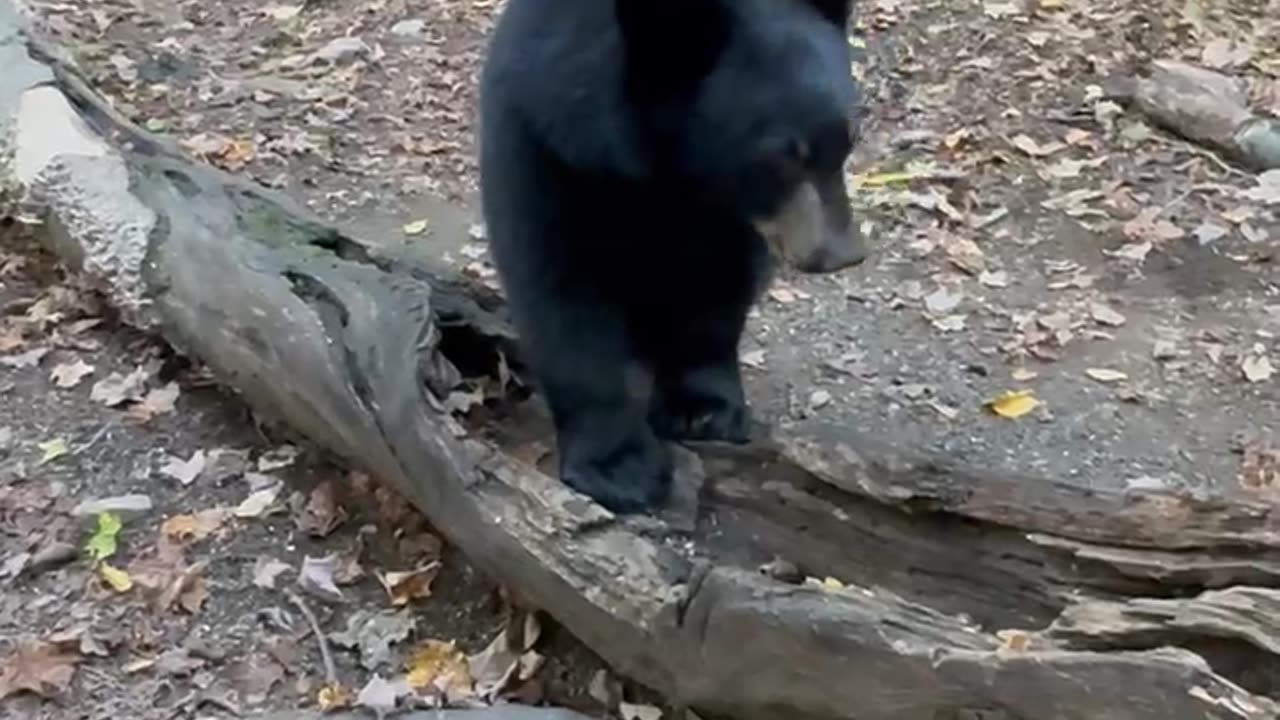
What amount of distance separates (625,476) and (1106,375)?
63.0 inches

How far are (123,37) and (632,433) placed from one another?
3995 mm

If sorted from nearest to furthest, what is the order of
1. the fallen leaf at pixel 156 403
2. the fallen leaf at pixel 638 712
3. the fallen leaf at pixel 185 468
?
the fallen leaf at pixel 638 712, the fallen leaf at pixel 185 468, the fallen leaf at pixel 156 403

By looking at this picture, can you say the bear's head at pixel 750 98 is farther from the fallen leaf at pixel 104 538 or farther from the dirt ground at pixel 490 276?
the fallen leaf at pixel 104 538

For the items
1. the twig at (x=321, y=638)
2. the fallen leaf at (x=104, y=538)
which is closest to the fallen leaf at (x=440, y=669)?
the twig at (x=321, y=638)

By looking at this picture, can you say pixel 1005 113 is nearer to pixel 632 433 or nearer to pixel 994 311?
pixel 994 311

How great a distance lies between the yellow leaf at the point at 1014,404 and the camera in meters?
3.96

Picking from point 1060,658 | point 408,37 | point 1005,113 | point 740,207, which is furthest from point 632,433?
point 408,37

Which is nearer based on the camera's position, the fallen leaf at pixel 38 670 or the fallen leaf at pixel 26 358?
the fallen leaf at pixel 38 670

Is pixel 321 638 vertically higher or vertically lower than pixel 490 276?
higher

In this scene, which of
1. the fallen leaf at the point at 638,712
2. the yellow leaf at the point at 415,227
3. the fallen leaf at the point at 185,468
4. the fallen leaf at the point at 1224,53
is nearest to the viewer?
the fallen leaf at the point at 638,712

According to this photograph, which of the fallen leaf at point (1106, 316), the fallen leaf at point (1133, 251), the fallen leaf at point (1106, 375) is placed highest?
the fallen leaf at point (1106, 375)

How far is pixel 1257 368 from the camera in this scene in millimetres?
4137

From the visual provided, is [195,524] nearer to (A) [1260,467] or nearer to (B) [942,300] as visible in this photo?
(B) [942,300]

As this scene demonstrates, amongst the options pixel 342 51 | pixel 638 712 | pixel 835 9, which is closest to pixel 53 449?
pixel 638 712
